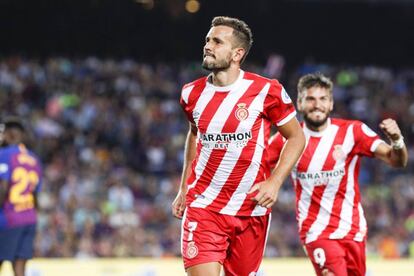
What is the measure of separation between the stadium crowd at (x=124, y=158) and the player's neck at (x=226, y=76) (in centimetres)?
983

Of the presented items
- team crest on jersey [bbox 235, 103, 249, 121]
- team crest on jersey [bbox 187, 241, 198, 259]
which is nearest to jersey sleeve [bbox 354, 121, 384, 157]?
team crest on jersey [bbox 235, 103, 249, 121]

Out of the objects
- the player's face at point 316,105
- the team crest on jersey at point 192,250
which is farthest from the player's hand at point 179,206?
the player's face at point 316,105

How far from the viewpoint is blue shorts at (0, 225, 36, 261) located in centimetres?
896

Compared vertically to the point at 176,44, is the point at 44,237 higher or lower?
lower

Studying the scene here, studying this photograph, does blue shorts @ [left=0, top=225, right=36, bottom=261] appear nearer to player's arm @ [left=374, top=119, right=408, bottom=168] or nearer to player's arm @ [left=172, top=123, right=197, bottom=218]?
player's arm @ [left=172, top=123, right=197, bottom=218]

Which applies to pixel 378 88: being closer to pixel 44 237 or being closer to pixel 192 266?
pixel 44 237

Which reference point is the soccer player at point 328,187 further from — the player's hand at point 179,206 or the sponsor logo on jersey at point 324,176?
the player's hand at point 179,206

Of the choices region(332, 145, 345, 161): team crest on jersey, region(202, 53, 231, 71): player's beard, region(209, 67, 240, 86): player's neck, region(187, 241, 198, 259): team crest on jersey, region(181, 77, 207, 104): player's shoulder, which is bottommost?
region(187, 241, 198, 259): team crest on jersey

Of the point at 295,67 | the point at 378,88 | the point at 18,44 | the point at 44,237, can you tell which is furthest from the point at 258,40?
the point at 44,237

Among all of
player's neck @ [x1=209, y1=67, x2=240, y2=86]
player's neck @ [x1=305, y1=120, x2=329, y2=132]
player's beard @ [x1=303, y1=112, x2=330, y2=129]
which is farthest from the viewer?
player's neck @ [x1=305, y1=120, x2=329, y2=132]

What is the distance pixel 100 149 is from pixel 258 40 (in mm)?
7714

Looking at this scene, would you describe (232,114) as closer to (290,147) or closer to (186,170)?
(290,147)

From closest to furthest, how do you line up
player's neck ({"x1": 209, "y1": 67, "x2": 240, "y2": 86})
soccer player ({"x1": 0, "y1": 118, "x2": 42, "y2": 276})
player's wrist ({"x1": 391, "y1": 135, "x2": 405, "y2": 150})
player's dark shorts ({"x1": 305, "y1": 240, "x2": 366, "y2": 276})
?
player's neck ({"x1": 209, "y1": 67, "x2": 240, "y2": 86}) < player's wrist ({"x1": 391, "y1": 135, "x2": 405, "y2": 150}) < player's dark shorts ({"x1": 305, "y1": 240, "x2": 366, "y2": 276}) < soccer player ({"x1": 0, "y1": 118, "x2": 42, "y2": 276})

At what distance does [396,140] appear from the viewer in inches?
254
